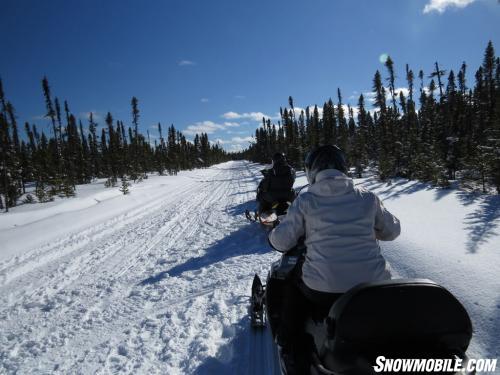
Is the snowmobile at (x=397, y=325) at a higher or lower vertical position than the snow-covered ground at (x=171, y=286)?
higher

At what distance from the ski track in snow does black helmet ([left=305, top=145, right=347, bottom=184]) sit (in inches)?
74.7

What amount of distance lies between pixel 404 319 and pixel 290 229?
41.8 inches

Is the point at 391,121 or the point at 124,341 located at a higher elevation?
the point at 391,121

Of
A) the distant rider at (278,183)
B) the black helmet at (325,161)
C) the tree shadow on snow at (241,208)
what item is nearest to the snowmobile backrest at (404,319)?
the black helmet at (325,161)

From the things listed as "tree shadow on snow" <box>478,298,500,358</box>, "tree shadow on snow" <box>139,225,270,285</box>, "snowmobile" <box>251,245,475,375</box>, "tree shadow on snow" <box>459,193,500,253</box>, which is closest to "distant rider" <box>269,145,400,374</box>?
"snowmobile" <box>251,245,475,375</box>

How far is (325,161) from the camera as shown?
2.32 metres

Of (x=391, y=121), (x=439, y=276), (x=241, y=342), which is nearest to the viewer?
(x=241, y=342)

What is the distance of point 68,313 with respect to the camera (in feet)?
13.6

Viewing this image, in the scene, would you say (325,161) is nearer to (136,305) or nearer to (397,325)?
(397,325)

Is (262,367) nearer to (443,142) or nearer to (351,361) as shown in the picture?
(351,361)

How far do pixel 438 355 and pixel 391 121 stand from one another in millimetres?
27339

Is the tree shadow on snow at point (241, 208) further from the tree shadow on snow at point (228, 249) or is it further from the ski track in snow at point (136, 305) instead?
the ski track in snow at point (136, 305)

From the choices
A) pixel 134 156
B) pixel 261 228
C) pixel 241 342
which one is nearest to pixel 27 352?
pixel 241 342

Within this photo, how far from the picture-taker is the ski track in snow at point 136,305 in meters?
3.08
